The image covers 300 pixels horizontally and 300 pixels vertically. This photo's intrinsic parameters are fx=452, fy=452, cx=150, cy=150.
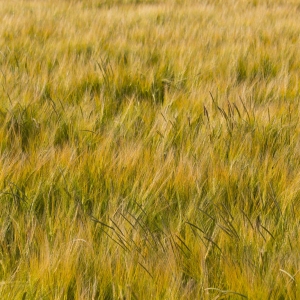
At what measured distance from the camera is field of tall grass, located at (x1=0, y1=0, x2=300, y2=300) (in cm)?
75

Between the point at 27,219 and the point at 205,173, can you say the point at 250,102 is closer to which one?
the point at 205,173

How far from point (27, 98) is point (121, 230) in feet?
2.77

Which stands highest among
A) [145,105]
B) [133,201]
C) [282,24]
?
[133,201]

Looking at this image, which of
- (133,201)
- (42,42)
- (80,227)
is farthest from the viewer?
(42,42)

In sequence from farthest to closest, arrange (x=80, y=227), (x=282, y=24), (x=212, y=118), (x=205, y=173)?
1. (x=282, y=24)
2. (x=212, y=118)
3. (x=205, y=173)
4. (x=80, y=227)

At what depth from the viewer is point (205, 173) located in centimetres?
110

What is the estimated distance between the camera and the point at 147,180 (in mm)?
1035

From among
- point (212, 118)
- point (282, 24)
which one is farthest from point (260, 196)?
point (282, 24)

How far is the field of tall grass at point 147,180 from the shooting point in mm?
754

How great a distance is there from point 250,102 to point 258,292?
3.24 feet

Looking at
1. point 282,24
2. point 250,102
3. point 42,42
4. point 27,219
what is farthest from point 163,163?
point 282,24

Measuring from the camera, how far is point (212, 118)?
1.47 meters

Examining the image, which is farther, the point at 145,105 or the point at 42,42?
the point at 42,42

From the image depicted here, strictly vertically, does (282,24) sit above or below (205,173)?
below
